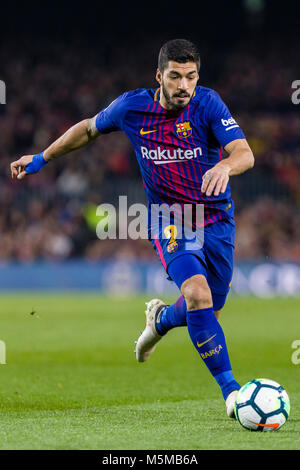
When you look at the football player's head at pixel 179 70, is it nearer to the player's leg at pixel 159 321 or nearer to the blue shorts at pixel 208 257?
the blue shorts at pixel 208 257

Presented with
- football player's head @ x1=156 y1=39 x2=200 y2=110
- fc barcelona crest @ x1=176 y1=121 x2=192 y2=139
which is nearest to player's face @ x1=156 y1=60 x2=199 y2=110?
football player's head @ x1=156 y1=39 x2=200 y2=110

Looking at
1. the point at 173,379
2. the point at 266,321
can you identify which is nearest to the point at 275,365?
the point at 173,379

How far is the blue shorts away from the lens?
5.72m

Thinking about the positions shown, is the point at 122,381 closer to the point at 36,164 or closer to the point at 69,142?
the point at 36,164

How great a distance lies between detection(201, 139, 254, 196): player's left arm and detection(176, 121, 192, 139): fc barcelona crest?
419 mm

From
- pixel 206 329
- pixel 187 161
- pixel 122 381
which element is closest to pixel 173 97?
pixel 187 161

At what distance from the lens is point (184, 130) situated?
6.07 metres

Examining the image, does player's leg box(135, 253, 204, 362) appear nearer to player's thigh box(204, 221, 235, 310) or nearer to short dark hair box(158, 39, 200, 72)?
player's thigh box(204, 221, 235, 310)

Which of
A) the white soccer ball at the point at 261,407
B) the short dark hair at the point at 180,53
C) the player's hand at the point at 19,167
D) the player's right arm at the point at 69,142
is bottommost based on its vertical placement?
the white soccer ball at the point at 261,407

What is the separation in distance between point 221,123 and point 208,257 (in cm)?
98

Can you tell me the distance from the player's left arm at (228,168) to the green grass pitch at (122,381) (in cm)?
142

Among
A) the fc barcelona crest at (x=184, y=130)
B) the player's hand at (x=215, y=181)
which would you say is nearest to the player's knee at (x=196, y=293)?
the player's hand at (x=215, y=181)

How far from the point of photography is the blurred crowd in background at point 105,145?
891 inches

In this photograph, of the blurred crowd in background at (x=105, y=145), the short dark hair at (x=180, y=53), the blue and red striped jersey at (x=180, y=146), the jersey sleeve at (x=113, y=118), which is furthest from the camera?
the blurred crowd in background at (x=105, y=145)
